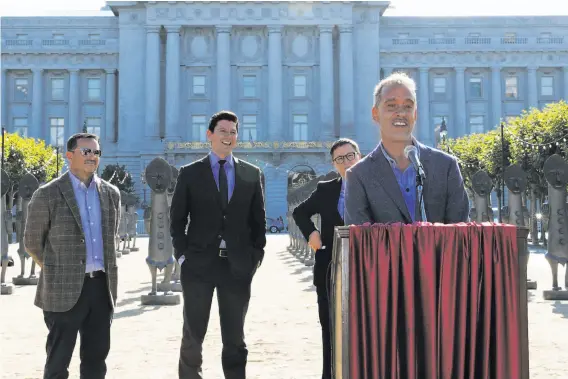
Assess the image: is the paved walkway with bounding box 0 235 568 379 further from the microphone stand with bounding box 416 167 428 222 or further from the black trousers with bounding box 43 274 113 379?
the microphone stand with bounding box 416 167 428 222

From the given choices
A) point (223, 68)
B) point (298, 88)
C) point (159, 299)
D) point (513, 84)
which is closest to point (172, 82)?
point (223, 68)

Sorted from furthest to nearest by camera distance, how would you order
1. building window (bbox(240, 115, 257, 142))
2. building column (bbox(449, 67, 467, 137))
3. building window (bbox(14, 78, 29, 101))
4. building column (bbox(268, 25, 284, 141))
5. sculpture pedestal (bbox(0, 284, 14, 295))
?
building window (bbox(14, 78, 29, 101))
building column (bbox(449, 67, 467, 137))
building window (bbox(240, 115, 257, 142))
building column (bbox(268, 25, 284, 141))
sculpture pedestal (bbox(0, 284, 14, 295))

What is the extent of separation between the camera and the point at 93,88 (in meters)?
75.6

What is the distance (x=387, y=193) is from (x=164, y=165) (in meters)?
11.1

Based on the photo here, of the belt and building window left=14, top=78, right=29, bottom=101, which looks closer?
the belt

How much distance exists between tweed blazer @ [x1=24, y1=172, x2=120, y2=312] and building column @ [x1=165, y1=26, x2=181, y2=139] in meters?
65.5

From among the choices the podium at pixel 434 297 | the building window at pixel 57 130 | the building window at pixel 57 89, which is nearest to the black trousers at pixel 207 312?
the podium at pixel 434 297

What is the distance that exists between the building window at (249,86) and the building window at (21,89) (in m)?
21.0

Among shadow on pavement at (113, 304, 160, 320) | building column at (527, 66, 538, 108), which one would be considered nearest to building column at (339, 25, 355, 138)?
building column at (527, 66, 538, 108)

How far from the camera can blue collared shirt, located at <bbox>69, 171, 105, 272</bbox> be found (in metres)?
5.37

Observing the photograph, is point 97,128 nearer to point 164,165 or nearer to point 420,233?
point 164,165

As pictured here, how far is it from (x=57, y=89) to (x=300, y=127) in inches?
934

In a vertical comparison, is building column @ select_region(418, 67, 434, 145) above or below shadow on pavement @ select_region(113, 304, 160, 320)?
above

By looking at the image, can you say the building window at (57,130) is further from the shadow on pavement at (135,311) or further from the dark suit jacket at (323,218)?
the dark suit jacket at (323,218)
